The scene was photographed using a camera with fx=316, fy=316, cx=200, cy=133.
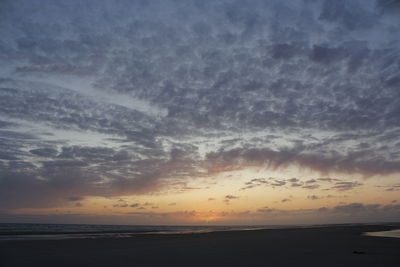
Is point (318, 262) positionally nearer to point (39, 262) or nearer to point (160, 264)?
point (160, 264)

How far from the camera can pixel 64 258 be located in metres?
20.0

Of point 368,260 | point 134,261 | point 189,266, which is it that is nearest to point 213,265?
point 189,266

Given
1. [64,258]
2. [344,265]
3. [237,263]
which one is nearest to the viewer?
[344,265]

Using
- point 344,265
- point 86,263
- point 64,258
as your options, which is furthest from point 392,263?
point 64,258

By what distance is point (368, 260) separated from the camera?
61.3 ft

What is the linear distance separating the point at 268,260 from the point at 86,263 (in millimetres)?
10685

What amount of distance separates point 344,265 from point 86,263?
1420 centimetres

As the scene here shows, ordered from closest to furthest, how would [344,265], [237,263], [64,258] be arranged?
[344,265]
[237,263]
[64,258]

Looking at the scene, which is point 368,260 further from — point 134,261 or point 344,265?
point 134,261

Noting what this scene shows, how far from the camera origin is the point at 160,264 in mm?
17922

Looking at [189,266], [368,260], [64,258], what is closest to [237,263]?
[189,266]

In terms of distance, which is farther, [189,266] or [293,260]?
[293,260]

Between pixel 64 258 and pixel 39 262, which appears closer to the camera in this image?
pixel 39 262

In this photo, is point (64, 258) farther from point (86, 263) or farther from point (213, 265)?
point (213, 265)
